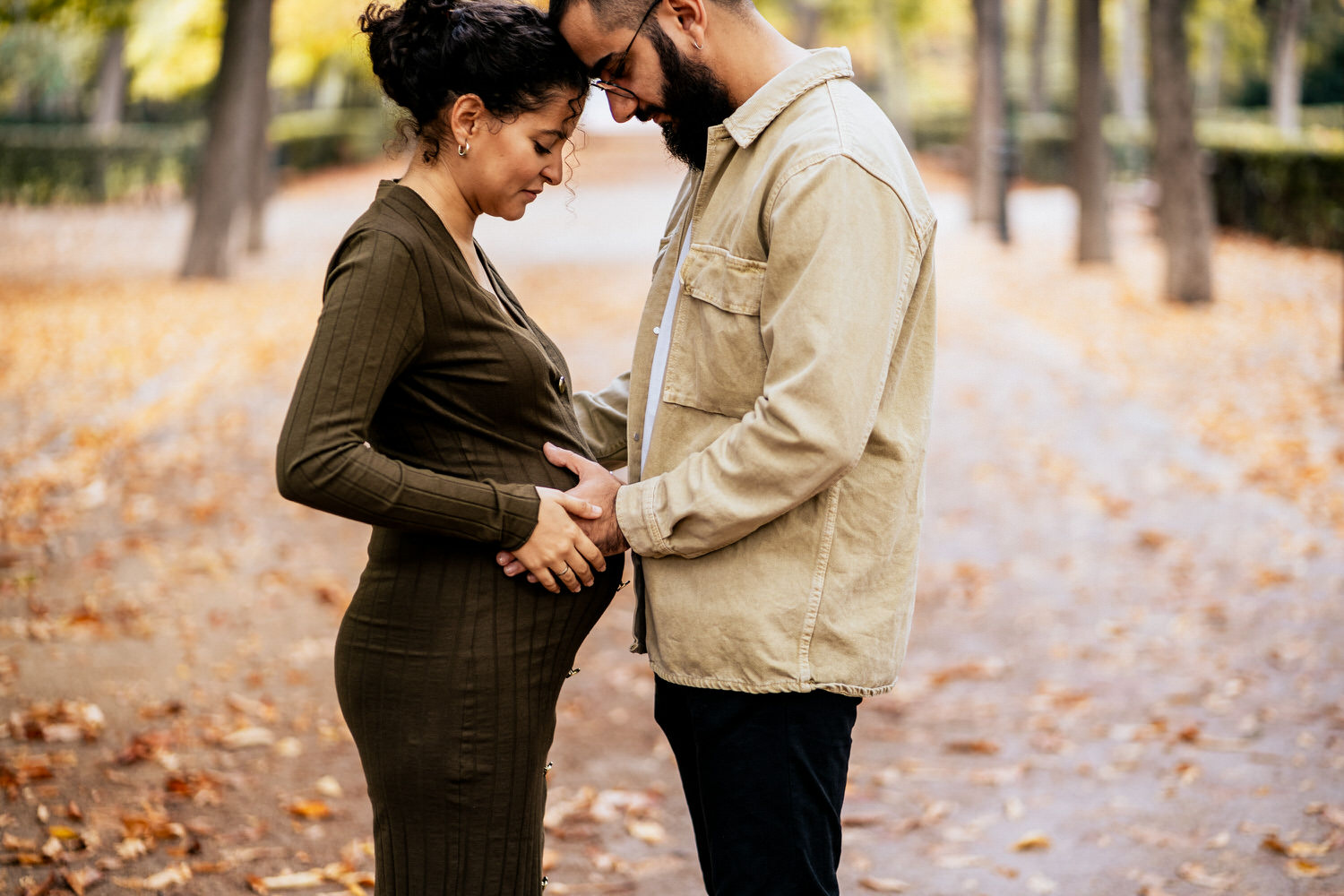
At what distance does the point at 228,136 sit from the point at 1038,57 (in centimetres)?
2817

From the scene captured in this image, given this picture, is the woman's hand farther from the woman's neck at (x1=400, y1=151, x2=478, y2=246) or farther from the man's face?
the man's face

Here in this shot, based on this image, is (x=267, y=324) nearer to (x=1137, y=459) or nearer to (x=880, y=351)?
(x=1137, y=459)

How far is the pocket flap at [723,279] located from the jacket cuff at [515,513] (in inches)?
18.7

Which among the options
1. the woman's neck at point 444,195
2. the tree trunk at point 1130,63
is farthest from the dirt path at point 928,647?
the tree trunk at point 1130,63

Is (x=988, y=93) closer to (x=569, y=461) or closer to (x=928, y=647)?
(x=928, y=647)

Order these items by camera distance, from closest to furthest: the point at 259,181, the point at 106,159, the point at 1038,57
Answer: the point at 259,181, the point at 106,159, the point at 1038,57

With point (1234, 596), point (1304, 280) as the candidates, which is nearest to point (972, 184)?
point (1304, 280)

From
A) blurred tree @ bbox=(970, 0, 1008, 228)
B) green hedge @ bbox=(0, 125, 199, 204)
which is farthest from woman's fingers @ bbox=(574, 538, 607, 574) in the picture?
green hedge @ bbox=(0, 125, 199, 204)

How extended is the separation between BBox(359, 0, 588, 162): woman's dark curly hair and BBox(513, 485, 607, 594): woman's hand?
67 cm

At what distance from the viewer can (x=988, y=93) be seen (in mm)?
23312

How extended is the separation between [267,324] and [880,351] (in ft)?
42.0

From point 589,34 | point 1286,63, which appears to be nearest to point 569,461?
point 589,34

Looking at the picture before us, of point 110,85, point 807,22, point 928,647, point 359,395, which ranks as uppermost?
point 807,22

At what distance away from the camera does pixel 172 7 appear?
21.4m
